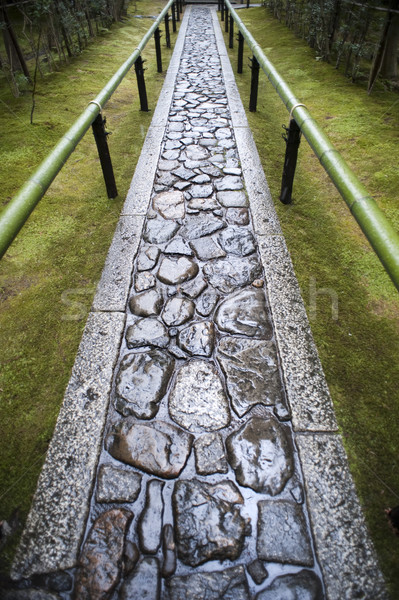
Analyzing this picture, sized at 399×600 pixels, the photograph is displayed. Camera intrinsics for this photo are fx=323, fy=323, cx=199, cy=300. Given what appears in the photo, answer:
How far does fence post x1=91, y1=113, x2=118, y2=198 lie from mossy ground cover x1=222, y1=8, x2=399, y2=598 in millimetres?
1897

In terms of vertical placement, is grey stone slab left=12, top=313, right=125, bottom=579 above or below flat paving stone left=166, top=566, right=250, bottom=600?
above

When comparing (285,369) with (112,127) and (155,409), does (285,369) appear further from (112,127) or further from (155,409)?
(112,127)

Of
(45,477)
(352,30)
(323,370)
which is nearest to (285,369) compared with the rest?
(323,370)

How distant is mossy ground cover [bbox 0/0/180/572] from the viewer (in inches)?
76.0

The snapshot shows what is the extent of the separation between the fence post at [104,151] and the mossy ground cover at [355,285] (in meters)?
1.90

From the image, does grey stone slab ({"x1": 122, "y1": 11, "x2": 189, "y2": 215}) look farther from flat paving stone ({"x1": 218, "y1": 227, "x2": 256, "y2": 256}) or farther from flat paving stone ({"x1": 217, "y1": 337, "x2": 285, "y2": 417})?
flat paving stone ({"x1": 217, "y1": 337, "x2": 285, "y2": 417})

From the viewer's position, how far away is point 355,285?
108 inches

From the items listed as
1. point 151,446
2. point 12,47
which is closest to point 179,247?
point 151,446

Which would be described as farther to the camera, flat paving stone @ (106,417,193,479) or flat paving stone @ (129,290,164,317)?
flat paving stone @ (129,290,164,317)

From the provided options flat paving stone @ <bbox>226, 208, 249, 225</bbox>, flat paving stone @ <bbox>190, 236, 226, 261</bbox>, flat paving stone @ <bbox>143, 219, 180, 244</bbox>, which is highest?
flat paving stone @ <bbox>226, 208, 249, 225</bbox>

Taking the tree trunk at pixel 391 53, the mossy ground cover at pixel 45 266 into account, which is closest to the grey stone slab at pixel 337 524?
the mossy ground cover at pixel 45 266

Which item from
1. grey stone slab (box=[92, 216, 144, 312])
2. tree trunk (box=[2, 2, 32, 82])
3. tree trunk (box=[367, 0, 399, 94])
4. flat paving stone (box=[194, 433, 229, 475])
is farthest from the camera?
tree trunk (box=[2, 2, 32, 82])

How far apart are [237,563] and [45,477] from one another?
42.3 inches

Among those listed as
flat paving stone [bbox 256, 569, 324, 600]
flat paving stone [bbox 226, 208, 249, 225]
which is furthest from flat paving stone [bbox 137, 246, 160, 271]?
flat paving stone [bbox 256, 569, 324, 600]
